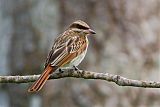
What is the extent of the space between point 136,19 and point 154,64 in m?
0.50

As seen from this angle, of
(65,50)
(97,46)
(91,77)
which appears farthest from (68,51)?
(97,46)

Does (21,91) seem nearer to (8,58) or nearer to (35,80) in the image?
(8,58)

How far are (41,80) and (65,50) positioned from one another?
0.60m

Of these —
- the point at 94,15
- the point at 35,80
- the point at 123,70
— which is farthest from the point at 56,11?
the point at 35,80

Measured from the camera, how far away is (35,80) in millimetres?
5465

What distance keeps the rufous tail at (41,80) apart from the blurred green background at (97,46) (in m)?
1.97

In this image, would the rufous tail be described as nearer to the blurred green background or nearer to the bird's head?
the bird's head

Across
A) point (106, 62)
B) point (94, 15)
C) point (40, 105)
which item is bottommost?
point (40, 105)

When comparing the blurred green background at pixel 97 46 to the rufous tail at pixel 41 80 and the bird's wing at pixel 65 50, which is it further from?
the rufous tail at pixel 41 80

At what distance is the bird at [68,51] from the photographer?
5.55 metres

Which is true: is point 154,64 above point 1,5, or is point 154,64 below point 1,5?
below

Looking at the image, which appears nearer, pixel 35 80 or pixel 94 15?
pixel 35 80

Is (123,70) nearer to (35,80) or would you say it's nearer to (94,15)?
(94,15)

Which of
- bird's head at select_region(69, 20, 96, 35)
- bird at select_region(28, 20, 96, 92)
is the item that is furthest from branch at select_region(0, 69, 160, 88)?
bird's head at select_region(69, 20, 96, 35)
